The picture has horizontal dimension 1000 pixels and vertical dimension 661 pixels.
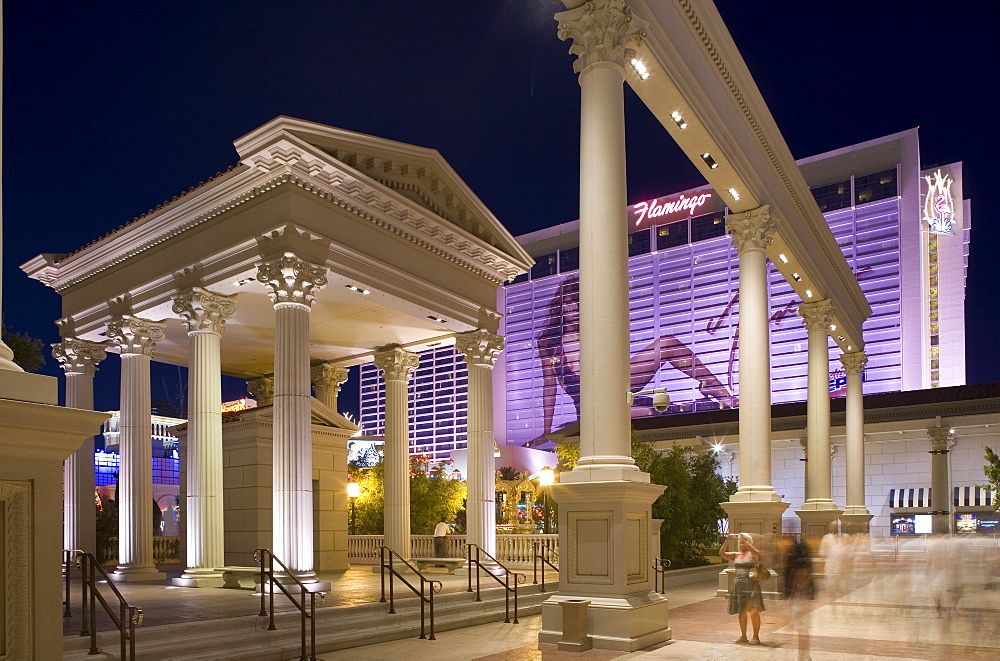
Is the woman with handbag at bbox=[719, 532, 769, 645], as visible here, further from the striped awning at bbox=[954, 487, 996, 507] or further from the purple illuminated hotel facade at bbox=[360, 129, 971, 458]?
the purple illuminated hotel facade at bbox=[360, 129, 971, 458]

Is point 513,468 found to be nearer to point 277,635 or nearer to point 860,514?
point 860,514

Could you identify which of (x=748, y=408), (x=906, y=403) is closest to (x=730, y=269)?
(x=906, y=403)

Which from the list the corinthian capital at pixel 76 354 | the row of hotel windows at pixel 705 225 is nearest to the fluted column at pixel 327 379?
the corinthian capital at pixel 76 354

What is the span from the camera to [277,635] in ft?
37.2

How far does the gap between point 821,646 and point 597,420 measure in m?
4.03

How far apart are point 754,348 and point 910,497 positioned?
31.1m

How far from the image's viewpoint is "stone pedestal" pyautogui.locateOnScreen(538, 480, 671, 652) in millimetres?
9797

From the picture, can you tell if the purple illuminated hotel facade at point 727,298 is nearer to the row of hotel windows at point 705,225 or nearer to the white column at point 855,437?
the row of hotel windows at point 705,225

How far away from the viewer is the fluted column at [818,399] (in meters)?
23.7

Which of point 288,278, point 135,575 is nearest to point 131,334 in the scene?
point 135,575

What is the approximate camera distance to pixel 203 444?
17172mm

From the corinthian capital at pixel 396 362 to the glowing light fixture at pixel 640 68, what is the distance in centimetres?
1313

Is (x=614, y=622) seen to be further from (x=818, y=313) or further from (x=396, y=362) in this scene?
(x=818, y=313)

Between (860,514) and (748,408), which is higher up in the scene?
(748,408)
